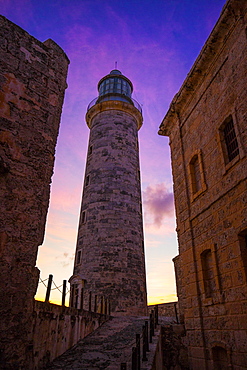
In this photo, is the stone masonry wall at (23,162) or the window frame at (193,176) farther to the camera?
the window frame at (193,176)

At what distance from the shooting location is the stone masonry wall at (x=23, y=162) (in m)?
3.32

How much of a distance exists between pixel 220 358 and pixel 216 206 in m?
3.66

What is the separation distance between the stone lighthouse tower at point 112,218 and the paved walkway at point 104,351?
381 centimetres

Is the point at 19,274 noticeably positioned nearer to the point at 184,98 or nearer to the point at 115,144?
the point at 184,98

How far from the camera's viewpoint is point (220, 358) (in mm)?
6637

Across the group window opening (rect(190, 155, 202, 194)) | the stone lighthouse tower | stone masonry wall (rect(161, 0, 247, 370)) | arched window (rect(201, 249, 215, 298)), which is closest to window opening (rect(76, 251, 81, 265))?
the stone lighthouse tower

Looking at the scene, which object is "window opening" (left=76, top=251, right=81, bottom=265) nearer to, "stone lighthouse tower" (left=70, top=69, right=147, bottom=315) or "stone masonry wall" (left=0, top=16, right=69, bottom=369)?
"stone lighthouse tower" (left=70, top=69, right=147, bottom=315)

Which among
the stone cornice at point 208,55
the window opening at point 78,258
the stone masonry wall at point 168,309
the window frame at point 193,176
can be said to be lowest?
the stone masonry wall at point 168,309

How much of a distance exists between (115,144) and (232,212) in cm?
1249

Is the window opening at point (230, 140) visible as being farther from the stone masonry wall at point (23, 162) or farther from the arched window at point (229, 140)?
the stone masonry wall at point (23, 162)

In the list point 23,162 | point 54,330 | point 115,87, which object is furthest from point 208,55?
point 115,87

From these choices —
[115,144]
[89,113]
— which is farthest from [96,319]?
[89,113]

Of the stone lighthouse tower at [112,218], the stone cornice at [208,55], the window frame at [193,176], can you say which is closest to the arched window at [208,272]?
the window frame at [193,176]

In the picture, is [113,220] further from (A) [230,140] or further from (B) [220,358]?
(B) [220,358]
